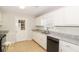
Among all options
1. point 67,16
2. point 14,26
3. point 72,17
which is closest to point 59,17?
point 67,16

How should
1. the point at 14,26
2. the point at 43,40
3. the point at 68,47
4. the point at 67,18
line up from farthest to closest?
the point at 43,40
the point at 67,18
the point at 14,26
the point at 68,47

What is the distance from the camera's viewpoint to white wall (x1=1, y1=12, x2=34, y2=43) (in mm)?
1645

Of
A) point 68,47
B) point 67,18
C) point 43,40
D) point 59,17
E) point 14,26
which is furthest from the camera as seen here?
point 43,40

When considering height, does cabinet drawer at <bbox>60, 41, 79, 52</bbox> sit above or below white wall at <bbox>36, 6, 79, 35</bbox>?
below

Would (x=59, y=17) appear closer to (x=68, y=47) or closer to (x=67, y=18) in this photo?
(x=67, y=18)

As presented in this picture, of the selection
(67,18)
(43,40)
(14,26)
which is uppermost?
(67,18)

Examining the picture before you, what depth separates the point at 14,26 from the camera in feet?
5.85

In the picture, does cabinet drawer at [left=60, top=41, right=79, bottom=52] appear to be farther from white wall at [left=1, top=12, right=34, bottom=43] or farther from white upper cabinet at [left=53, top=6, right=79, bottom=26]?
white wall at [left=1, top=12, right=34, bottom=43]

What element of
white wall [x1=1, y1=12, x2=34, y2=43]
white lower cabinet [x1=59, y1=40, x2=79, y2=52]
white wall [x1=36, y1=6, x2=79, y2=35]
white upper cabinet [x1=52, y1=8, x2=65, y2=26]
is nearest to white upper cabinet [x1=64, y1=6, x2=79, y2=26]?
white wall [x1=36, y1=6, x2=79, y2=35]

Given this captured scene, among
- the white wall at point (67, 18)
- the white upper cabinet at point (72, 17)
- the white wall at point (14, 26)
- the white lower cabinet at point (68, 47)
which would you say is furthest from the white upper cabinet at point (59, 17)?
the white wall at point (14, 26)
